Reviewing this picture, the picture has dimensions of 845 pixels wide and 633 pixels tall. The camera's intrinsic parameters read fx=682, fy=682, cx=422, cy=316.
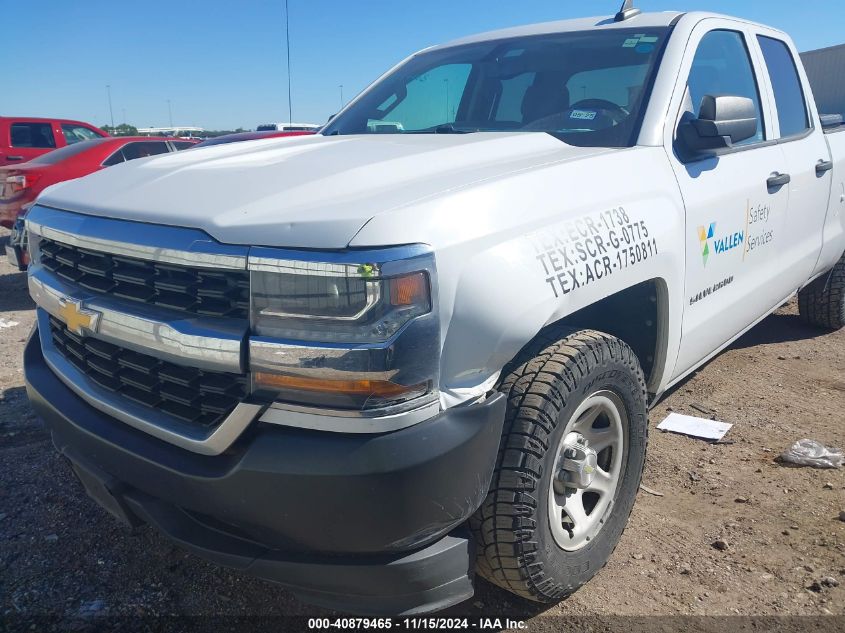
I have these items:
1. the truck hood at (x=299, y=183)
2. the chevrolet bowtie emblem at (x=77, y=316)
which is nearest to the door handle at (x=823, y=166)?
the truck hood at (x=299, y=183)

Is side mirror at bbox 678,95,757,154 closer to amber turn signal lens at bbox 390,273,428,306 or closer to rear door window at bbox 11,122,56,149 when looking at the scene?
amber turn signal lens at bbox 390,273,428,306

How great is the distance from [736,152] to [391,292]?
6.97 feet

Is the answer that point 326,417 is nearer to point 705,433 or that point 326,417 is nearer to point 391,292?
point 391,292

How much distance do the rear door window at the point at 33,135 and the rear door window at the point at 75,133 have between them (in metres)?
0.30

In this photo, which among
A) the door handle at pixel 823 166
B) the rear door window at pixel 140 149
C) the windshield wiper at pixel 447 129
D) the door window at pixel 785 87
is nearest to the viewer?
the windshield wiper at pixel 447 129

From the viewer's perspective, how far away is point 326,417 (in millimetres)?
1536

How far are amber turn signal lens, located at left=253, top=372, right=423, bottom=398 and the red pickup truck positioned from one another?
1192 cm

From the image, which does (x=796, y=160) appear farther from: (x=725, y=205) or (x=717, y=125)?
(x=717, y=125)

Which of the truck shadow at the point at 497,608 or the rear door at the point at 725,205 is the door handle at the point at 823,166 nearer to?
the rear door at the point at 725,205

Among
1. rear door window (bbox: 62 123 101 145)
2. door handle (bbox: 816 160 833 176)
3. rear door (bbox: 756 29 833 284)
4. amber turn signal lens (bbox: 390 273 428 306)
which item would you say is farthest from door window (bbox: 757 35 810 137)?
rear door window (bbox: 62 123 101 145)

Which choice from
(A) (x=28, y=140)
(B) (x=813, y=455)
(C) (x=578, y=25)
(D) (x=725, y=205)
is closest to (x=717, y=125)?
(D) (x=725, y=205)

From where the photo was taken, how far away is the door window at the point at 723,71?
288 cm

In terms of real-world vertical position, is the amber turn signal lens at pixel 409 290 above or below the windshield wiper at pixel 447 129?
below

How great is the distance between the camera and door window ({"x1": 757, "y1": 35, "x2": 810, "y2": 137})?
3604 mm
